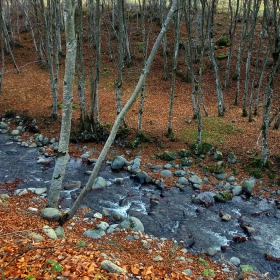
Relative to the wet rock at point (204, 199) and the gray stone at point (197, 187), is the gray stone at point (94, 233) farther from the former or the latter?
the gray stone at point (197, 187)

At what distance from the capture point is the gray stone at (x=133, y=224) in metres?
7.22

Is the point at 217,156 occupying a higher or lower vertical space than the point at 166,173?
higher

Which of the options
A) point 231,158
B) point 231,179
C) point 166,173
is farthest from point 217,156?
point 166,173

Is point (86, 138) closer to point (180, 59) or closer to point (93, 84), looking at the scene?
point (93, 84)

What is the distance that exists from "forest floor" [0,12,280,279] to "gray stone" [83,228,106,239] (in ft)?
0.61

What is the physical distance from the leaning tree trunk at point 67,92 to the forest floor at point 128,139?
103 cm

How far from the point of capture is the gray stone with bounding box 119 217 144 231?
23.7 ft

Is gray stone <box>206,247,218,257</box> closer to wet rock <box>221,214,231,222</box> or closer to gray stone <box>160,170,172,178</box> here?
wet rock <box>221,214,231,222</box>

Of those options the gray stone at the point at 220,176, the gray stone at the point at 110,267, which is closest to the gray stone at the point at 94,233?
the gray stone at the point at 110,267

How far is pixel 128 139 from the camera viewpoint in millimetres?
12945

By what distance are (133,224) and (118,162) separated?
4094mm

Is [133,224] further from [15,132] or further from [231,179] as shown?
[15,132]

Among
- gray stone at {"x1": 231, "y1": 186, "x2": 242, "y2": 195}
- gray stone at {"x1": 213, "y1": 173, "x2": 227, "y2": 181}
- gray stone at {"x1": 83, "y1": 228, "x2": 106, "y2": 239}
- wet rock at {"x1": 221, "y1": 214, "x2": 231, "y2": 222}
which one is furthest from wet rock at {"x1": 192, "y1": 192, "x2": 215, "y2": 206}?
gray stone at {"x1": 83, "y1": 228, "x2": 106, "y2": 239}

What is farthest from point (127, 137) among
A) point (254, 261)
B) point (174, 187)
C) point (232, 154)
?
point (254, 261)
